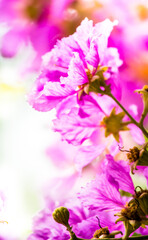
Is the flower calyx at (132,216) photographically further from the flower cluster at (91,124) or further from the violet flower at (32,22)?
the violet flower at (32,22)

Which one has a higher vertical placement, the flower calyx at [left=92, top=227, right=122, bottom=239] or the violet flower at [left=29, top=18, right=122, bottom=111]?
the violet flower at [left=29, top=18, right=122, bottom=111]

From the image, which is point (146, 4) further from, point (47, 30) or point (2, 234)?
point (2, 234)

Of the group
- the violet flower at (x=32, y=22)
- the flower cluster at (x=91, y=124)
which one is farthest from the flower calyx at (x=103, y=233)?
the violet flower at (x=32, y=22)

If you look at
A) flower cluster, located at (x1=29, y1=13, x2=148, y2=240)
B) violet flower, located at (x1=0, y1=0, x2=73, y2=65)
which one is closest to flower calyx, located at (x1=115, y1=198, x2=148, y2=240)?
flower cluster, located at (x1=29, y1=13, x2=148, y2=240)

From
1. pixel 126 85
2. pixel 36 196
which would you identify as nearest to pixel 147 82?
pixel 126 85

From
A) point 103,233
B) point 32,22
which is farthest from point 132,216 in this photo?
point 32,22

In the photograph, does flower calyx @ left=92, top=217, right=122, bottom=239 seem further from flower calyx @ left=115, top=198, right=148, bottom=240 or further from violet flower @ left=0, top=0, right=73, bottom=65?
violet flower @ left=0, top=0, right=73, bottom=65

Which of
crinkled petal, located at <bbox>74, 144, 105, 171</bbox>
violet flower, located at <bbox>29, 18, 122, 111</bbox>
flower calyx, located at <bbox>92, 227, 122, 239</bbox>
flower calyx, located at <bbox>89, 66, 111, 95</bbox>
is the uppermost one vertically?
violet flower, located at <bbox>29, 18, 122, 111</bbox>

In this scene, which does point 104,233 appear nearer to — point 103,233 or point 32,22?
point 103,233
